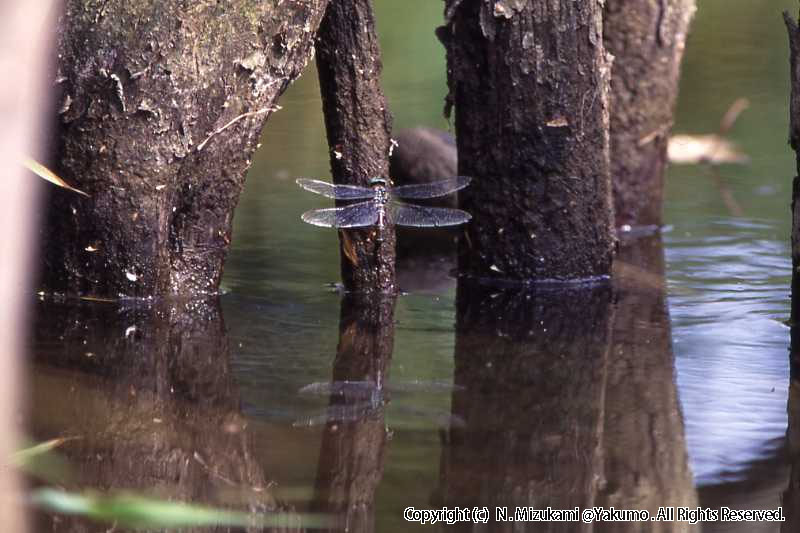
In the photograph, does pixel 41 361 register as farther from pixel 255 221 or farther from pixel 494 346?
pixel 255 221

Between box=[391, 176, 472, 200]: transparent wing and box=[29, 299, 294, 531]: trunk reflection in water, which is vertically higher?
box=[391, 176, 472, 200]: transparent wing

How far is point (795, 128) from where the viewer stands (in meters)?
3.60

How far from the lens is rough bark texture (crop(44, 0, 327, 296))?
3.67 m

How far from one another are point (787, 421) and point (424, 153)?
2936 mm

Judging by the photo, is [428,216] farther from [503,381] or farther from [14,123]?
[14,123]

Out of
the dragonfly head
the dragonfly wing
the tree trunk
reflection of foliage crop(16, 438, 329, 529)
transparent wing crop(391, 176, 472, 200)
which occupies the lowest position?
reflection of foliage crop(16, 438, 329, 529)

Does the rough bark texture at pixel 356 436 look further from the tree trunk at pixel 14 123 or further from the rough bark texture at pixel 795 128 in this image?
the tree trunk at pixel 14 123

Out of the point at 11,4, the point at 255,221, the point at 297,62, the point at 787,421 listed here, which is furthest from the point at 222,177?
the point at 11,4

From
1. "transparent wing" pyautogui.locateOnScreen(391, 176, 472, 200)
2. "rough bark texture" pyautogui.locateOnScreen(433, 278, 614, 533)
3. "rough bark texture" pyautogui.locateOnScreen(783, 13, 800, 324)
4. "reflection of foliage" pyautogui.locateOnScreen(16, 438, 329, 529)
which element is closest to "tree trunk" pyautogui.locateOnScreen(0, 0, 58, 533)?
"reflection of foliage" pyautogui.locateOnScreen(16, 438, 329, 529)

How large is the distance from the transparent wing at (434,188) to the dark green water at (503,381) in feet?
1.26

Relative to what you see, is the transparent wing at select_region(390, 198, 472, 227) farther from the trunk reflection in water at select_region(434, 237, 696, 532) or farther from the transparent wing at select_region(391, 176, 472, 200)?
the trunk reflection in water at select_region(434, 237, 696, 532)

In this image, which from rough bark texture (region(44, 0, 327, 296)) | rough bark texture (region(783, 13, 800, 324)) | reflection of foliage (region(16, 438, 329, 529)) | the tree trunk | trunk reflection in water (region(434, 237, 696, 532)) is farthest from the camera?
rough bark texture (region(44, 0, 327, 296))

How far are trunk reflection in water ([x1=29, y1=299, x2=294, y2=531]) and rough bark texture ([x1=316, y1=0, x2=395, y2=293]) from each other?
56 cm

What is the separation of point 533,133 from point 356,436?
1.77 m
